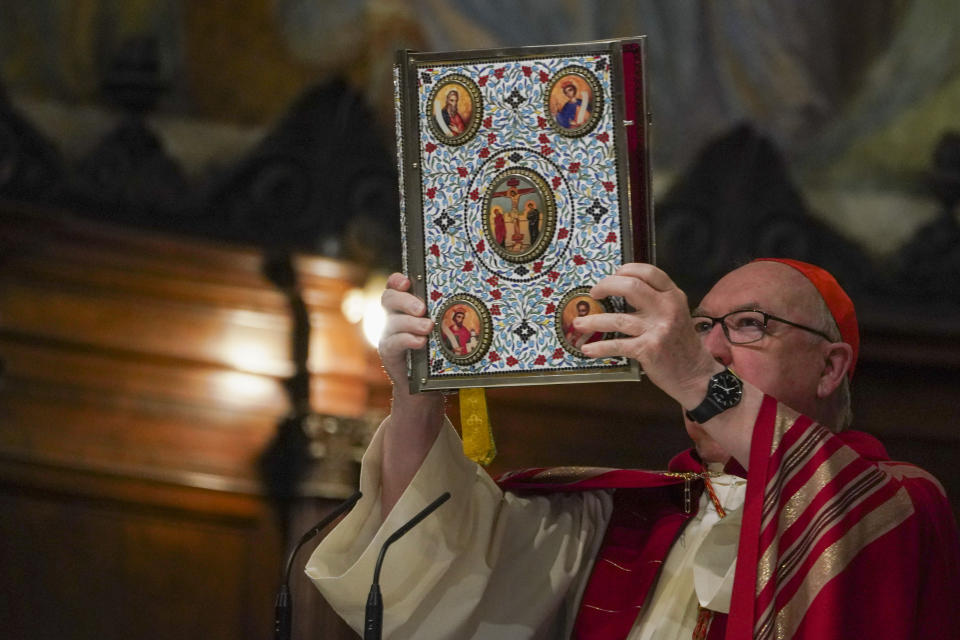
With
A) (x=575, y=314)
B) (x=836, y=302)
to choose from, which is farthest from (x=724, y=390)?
(x=836, y=302)

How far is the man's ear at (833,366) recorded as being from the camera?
3.53m

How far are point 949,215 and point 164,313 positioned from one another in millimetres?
3629

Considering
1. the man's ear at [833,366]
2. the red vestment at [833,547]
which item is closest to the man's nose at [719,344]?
the man's ear at [833,366]

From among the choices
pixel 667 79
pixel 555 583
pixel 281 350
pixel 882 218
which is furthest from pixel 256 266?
pixel 555 583

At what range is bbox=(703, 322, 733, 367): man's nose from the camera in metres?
3.42

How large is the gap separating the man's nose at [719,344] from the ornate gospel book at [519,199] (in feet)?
2.18

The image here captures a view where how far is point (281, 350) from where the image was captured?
21.4ft

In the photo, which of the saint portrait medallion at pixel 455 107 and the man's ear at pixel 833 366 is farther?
the man's ear at pixel 833 366

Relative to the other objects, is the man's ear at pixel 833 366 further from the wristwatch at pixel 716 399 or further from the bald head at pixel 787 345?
the wristwatch at pixel 716 399

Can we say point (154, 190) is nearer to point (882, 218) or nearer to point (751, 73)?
point (751, 73)

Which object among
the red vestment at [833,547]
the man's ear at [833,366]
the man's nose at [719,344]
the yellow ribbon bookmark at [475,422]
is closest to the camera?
the red vestment at [833,547]

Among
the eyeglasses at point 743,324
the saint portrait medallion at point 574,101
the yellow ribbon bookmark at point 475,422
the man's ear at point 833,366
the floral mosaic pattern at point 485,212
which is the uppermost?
the saint portrait medallion at point 574,101

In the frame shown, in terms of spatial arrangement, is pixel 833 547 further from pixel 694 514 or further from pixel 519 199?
pixel 519 199

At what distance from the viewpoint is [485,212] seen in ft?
9.54
